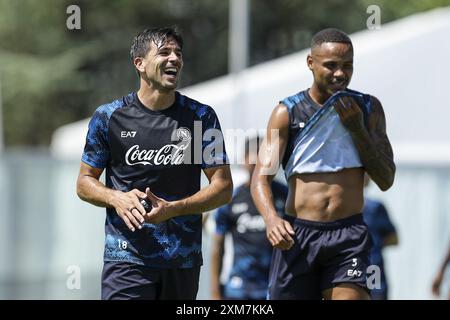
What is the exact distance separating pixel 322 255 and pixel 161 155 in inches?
53.0

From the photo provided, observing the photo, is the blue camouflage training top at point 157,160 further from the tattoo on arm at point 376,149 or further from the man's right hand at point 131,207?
the tattoo on arm at point 376,149

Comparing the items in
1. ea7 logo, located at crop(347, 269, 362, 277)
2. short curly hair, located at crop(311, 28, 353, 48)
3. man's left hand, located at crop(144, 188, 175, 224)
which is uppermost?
short curly hair, located at crop(311, 28, 353, 48)

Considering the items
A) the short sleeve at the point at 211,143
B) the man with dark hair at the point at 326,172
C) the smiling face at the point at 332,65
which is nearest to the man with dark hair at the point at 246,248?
the man with dark hair at the point at 326,172

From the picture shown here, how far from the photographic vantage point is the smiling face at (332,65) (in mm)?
7859

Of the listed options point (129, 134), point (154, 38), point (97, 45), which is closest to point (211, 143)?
point (129, 134)

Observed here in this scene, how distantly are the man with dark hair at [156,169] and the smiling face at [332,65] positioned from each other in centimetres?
88

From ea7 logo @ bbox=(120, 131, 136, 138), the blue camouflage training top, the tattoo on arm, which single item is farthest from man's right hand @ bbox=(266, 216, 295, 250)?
ea7 logo @ bbox=(120, 131, 136, 138)

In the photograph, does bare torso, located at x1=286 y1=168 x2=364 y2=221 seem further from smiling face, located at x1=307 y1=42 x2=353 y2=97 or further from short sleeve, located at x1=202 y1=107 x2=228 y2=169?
short sleeve, located at x1=202 y1=107 x2=228 y2=169

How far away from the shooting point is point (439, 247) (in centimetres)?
1485

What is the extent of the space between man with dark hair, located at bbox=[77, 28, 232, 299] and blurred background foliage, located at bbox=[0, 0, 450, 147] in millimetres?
28268

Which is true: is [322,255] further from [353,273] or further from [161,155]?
[161,155]

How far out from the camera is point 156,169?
742 centimetres

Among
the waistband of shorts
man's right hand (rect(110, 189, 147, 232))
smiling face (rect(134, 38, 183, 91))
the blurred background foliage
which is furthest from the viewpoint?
the blurred background foliage

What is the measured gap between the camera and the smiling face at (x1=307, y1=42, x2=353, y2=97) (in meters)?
7.86
